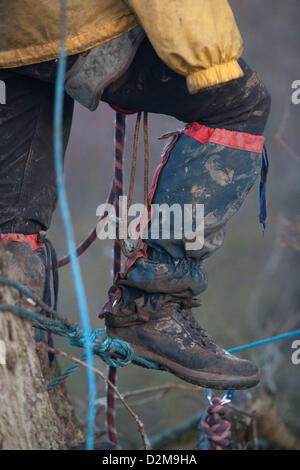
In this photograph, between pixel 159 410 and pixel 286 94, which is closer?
pixel 159 410

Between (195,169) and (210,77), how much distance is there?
0.26 m

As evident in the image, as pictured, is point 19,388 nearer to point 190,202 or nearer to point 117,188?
point 190,202

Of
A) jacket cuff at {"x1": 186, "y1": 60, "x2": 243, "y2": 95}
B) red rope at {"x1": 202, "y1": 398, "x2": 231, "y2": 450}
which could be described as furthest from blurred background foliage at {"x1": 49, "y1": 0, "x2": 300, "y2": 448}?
jacket cuff at {"x1": 186, "y1": 60, "x2": 243, "y2": 95}

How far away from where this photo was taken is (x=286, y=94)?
20.4 feet

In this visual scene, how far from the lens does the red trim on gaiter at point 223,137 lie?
4.85 ft

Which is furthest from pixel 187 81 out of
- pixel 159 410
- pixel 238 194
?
pixel 159 410

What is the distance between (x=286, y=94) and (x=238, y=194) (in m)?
5.02

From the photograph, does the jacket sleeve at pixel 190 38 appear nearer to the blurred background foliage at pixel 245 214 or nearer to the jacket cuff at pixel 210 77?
the jacket cuff at pixel 210 77

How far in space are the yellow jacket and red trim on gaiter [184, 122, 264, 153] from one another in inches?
6.6

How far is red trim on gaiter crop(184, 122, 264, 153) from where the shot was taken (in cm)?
148

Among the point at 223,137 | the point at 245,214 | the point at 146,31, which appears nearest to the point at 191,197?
the point at 223,137

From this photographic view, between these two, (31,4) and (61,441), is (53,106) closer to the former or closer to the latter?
(31,4)

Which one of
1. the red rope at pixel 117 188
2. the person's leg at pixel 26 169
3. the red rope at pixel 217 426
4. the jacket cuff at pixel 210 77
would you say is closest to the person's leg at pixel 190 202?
the jacket cuff at pixel 210 77

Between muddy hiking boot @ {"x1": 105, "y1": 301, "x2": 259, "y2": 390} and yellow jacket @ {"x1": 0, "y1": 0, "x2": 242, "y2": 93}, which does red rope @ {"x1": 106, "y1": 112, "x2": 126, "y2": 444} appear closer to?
muddy hiking boot @ {"x1": 105, "y1": 301, "x2": 259, "y2": 390}
